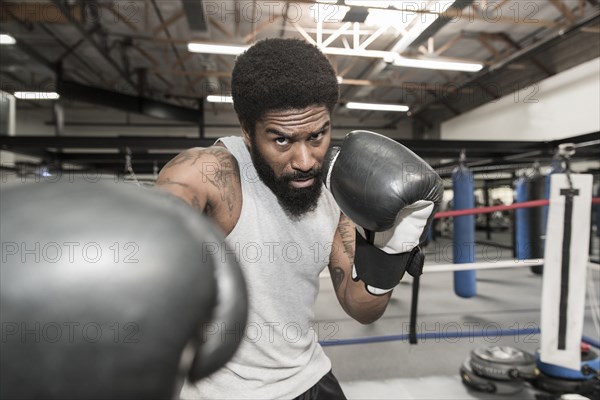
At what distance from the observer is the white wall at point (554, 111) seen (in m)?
3.00

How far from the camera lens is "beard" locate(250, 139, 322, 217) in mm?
1028

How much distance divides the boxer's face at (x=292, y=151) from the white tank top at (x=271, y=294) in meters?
0.05

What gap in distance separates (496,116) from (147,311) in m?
6.52

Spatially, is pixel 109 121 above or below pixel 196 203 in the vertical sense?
above

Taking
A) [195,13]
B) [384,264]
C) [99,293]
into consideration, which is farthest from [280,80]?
[195,13]

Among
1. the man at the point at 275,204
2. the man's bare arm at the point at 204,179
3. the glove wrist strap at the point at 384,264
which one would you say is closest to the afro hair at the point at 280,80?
the man at the point at 275,204

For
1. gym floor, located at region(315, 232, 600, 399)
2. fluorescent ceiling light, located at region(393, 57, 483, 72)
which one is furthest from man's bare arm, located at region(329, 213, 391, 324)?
fluorescent ceiling light, located at region(393, 57, 483, 72)

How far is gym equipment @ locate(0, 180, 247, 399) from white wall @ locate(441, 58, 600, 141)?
3.17m

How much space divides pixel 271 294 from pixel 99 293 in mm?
753

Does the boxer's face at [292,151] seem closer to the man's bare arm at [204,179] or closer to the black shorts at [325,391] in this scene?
the man's bare arm at [204,179]

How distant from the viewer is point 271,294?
1065mm

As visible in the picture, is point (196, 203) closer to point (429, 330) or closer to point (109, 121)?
point (429, 330)

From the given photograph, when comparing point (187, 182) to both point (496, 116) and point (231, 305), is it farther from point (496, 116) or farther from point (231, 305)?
point (496, 116)

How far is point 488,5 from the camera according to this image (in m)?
5.61
